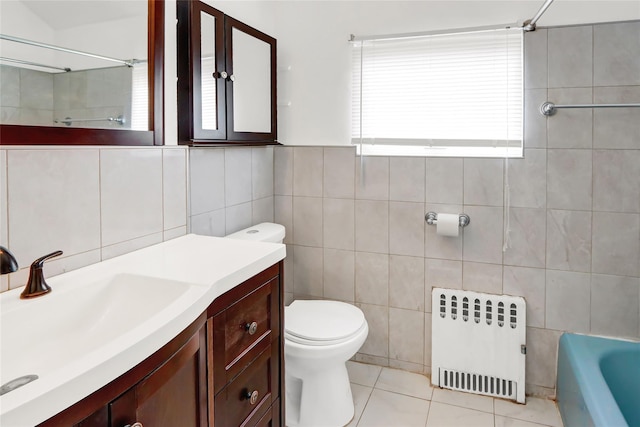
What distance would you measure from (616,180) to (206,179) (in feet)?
6.28

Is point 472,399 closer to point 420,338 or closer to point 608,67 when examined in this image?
point 420,338

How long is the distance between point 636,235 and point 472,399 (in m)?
1.12

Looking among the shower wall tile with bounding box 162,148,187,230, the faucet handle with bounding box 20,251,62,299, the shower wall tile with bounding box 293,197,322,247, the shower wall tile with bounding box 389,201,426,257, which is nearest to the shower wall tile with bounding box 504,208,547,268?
the shower wall tile with bounding box 389,201,426,257

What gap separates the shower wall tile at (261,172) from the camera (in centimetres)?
245

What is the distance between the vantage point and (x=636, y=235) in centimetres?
205

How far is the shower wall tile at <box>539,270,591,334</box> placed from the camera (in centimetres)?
215

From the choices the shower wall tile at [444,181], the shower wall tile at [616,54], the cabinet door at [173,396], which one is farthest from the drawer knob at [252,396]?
the shower wall tile at [616,54]

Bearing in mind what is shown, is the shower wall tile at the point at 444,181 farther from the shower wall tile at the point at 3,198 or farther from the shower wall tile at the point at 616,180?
the shower wall tile at the point at 3,198

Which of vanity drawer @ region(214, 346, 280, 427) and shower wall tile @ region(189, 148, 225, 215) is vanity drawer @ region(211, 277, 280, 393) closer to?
vanity drawer @ region(214, 346, 280, 427)

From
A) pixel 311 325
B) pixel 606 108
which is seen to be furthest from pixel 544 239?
pixel 311 325

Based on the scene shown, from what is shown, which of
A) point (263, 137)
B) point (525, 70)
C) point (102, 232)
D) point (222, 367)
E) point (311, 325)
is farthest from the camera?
point (263, 137)

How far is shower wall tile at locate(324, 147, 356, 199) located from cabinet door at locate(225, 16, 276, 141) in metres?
0.35

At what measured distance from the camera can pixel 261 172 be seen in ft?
8.29

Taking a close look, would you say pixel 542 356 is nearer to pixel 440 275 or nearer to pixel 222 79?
pixel 440 275
